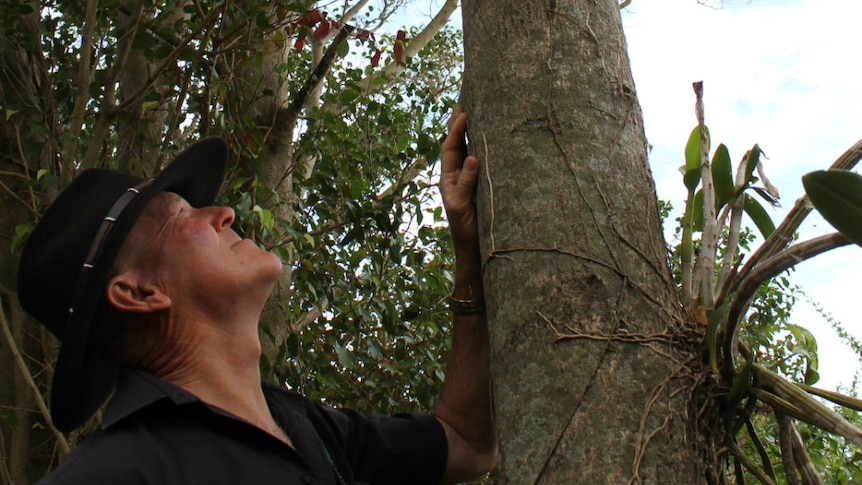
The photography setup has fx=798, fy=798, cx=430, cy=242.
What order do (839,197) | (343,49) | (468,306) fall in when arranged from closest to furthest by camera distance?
(839,197)
(468,306)
(343,49)

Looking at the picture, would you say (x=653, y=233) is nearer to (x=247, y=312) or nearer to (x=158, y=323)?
(x=247, y=312)

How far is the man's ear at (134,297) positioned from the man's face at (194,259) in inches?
1.0

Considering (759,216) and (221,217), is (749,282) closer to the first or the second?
(759,216)

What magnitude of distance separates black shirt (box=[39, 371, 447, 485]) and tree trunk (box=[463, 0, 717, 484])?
510 mm

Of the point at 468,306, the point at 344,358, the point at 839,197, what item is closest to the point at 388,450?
the point at 468,306

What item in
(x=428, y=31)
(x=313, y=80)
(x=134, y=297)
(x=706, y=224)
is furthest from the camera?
(x=428, y=31)

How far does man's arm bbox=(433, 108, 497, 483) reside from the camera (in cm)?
171

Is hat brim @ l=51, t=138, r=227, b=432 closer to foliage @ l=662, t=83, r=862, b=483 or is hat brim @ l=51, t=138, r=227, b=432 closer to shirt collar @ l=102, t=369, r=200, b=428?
shirt collar @ l=102, t=369, r=200, b=428

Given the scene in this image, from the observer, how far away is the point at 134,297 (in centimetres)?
172

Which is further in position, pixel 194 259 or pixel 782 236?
pixel 194 259

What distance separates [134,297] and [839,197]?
137cm

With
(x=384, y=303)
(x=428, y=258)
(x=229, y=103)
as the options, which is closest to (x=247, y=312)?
(x=384, y=303)

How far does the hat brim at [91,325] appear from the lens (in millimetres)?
1598

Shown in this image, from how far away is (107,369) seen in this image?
177cm
